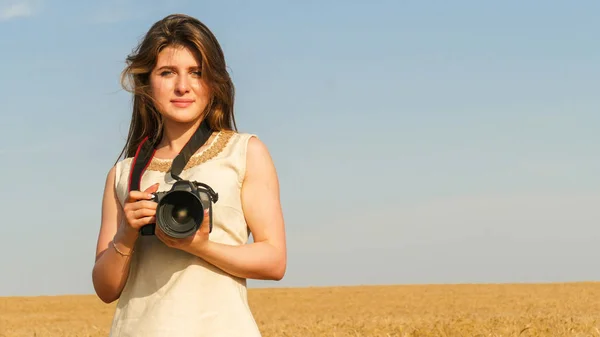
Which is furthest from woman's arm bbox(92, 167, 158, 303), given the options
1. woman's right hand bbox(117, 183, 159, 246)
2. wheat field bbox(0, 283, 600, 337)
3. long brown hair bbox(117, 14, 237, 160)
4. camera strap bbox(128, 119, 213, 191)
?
wheat field bbox(0, 283, 600, 337)

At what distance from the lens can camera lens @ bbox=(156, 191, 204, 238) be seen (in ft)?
10.2

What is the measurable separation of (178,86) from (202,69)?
130 millimetres

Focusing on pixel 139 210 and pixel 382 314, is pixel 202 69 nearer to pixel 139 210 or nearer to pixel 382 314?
pixel 139 210

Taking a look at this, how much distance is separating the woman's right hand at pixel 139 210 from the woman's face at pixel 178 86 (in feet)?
1.38

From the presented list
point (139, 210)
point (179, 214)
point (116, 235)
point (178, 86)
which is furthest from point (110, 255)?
point (178, 86)

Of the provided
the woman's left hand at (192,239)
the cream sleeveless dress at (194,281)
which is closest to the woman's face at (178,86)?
the cream sleeveless dress at (194,281)

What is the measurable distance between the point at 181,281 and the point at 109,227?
0.52 m

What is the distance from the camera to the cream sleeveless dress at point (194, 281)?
11.0 ft

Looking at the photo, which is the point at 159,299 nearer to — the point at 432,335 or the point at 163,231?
the point at 163,231

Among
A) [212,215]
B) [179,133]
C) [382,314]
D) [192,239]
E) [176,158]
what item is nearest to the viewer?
[192,239]

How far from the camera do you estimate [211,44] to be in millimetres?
3598

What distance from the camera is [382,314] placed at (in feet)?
82.4

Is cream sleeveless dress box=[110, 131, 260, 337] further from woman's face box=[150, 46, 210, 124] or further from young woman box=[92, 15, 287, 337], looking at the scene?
woman's face box=[150, 46, 210, 124]

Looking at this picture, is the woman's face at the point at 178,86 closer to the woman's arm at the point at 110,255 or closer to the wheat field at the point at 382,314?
the woman's arm at the point at 110,255
